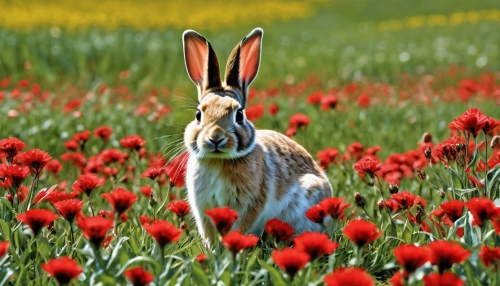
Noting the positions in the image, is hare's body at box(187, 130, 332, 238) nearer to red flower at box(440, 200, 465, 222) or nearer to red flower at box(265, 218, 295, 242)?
red flower at box(265, 218, 295, 242)

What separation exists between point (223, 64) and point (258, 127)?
6.53m

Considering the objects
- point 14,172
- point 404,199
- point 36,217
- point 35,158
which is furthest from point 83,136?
point 404,199

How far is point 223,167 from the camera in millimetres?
3109

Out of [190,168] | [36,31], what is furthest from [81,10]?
[190,168]

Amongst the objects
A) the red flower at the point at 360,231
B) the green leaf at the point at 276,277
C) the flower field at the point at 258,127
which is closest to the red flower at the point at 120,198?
the flower field at the point at 258,127

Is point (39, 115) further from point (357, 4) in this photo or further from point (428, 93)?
point (357, 4)

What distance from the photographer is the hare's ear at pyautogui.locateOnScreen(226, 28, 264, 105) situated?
3.24 m

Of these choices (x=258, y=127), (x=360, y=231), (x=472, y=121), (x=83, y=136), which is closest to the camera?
(x=360, y=231)

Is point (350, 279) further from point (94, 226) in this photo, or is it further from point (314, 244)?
point (94, 226)

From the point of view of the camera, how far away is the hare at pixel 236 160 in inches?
115

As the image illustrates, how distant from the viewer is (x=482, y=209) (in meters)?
2.31

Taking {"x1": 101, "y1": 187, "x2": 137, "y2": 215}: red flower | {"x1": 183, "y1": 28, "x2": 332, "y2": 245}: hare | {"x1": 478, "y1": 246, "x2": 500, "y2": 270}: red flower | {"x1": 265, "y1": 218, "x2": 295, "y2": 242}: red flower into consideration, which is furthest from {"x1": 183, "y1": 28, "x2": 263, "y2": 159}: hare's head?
{"x1": 478, "y1": 246, "x2": 500, "y2": 270}: red flower

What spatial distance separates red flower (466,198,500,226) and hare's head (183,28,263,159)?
1098 millimetres

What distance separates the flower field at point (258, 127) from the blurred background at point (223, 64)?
0.04 metres
